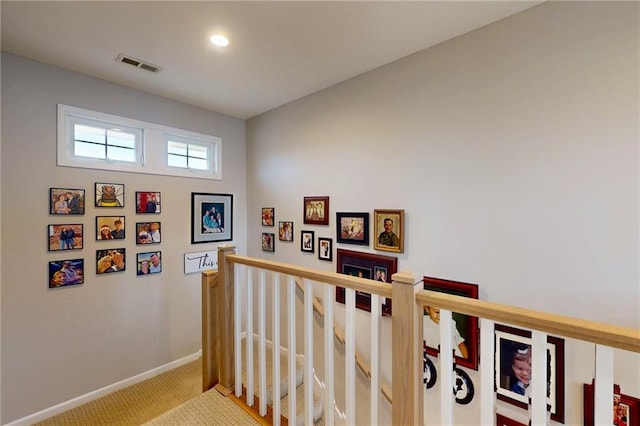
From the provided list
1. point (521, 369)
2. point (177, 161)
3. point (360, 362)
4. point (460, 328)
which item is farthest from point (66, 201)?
point (521, 369)

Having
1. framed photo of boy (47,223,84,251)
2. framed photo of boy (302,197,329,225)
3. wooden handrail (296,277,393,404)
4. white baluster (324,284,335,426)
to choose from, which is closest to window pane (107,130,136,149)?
framed photo of boy (47,223,84,251)

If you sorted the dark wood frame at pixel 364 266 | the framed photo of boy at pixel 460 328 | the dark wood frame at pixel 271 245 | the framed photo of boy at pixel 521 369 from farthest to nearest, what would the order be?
the dark wood frame at pixel 271 245, the dark wood frame at pixel 364 266, the framed photo of boy at pixel 460 328, the framed photo of boy at pixel 521 369

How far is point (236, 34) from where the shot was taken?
6.50ft

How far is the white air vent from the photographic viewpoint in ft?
7.41

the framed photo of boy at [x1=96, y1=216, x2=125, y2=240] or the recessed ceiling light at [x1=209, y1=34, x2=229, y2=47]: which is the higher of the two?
the recessed ceiling light at [x1=209, y1=34, x2=229, y2=47]

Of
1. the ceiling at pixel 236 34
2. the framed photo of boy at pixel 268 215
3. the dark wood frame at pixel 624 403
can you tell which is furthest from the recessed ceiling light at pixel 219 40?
the dark wood frame at pixel 624 403

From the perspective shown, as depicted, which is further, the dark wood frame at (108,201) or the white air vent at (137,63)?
the dark wood frame at (108,201)

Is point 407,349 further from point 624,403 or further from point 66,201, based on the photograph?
point 66,201

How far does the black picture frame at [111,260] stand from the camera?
2.64 m

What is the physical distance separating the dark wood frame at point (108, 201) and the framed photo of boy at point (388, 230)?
2.39m

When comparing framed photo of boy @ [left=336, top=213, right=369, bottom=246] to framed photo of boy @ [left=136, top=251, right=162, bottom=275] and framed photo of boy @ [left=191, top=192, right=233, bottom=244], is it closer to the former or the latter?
framed photo of boy @ [left=191, top=192, right=233, bottom=244]

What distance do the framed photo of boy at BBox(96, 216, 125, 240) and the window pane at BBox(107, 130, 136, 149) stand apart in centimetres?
72

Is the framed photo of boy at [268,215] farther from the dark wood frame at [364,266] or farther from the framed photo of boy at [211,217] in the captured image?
the dark wood frame at [364,266]

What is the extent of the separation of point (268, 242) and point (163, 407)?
1.83m
